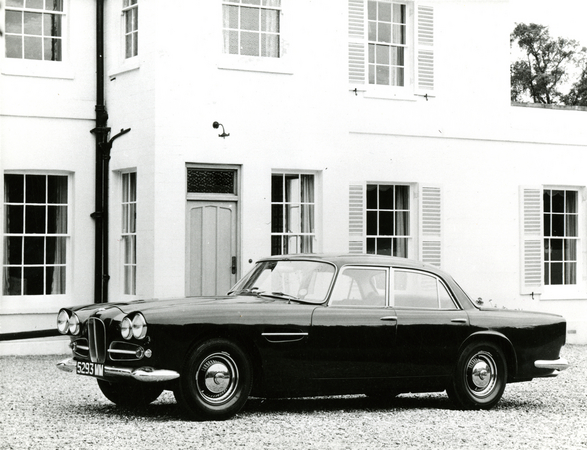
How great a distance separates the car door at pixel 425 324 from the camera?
9.26 metres

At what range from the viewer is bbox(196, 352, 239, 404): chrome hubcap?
8320 mm

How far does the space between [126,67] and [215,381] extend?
283 inches

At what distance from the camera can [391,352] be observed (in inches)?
361

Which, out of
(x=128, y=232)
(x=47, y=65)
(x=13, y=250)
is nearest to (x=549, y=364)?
(x=128, y=232)

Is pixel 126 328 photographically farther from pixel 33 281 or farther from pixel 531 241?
pixel 531 241

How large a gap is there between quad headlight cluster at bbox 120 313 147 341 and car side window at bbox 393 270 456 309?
2.40m

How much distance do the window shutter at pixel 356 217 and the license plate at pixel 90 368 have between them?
7091 millimetres

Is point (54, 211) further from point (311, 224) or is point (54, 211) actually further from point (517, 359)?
point (517, 359)

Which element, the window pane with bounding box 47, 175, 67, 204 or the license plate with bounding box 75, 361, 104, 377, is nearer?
the license plate with bounding box 75, 361, 104, 377

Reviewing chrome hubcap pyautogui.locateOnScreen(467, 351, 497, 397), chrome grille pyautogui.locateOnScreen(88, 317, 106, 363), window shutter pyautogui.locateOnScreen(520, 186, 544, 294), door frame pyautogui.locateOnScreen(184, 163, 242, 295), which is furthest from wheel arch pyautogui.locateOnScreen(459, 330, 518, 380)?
window shutter pyautogui.locateOnScreen(520, 186, 544, 294)

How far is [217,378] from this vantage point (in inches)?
329

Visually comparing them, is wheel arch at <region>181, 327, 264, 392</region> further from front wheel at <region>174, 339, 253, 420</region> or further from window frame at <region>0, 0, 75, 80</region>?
window frame at <region>0, 0, 75, 80</region>

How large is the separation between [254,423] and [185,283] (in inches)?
232

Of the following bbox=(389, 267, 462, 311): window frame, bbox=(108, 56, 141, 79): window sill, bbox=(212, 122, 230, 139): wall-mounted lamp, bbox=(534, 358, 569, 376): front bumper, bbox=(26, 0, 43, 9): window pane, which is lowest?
bbox=(534, 358, 569, 376): front bumper
